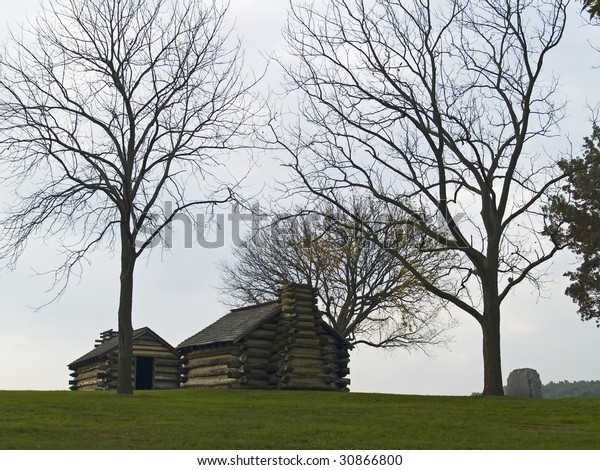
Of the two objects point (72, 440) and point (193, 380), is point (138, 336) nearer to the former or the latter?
point (193, 380)

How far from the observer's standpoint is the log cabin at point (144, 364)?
129 feet

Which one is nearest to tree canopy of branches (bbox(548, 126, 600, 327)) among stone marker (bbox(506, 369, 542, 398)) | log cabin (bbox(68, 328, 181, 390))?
stone marker (bbox(506, 369, 542, 398))

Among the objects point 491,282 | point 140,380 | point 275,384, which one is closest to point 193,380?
point 275,384

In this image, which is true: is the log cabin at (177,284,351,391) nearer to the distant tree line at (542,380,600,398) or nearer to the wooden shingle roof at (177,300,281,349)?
the wooden shingle roof at (177,300,281,349)

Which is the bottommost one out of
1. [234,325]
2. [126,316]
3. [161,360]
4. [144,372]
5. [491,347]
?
[491,347]

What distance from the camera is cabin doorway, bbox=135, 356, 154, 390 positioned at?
41.4 m

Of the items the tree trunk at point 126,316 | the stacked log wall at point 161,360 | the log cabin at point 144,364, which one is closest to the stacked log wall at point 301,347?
the tree trunk at point 126,316

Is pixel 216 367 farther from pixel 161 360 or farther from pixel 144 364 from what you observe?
pixel 144 364

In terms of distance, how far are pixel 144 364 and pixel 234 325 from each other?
9.89 meters

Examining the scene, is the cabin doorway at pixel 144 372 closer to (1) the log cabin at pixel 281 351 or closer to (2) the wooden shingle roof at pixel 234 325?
(2) the wooden shingle roof at pixel 234 325

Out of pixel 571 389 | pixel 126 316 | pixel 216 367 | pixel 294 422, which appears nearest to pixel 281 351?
pixel 216 367

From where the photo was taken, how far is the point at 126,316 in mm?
25359

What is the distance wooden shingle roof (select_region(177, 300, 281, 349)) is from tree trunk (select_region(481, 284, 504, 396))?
31.7 feet

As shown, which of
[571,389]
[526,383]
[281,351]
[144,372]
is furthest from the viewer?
[571,389]
